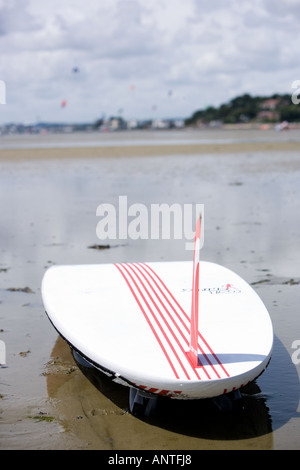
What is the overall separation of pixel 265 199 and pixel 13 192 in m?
7.49

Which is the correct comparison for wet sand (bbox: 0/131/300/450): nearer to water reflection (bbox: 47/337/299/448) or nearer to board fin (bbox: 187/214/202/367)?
water reflection (bbox: 47/337/299/448)

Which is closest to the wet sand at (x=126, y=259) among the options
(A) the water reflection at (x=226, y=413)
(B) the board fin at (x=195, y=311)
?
(A) the water reflection at (x=226, y=413)

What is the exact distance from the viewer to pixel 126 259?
33.8 ft

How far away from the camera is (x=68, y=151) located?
37688 millimetres

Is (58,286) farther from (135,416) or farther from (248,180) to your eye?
(248,180)

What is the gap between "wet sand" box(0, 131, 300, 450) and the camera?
16.5 feet

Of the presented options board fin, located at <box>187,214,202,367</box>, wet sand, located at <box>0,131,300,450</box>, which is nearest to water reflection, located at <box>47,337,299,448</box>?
wet sand, located at <box>0,131,300,450</box>

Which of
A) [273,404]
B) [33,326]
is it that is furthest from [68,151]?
[273,404]

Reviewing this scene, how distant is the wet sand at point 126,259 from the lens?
5031 mm

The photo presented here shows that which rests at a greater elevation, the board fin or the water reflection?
the board fin

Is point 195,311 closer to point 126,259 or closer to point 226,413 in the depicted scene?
point 226,413

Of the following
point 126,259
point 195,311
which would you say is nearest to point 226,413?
point 195,311

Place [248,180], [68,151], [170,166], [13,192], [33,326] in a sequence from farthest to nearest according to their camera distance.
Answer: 1. [68,151]
2. [170,166]
3. [248,180]
4. [13,192]
5. [33,326]

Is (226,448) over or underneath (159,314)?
underneath
